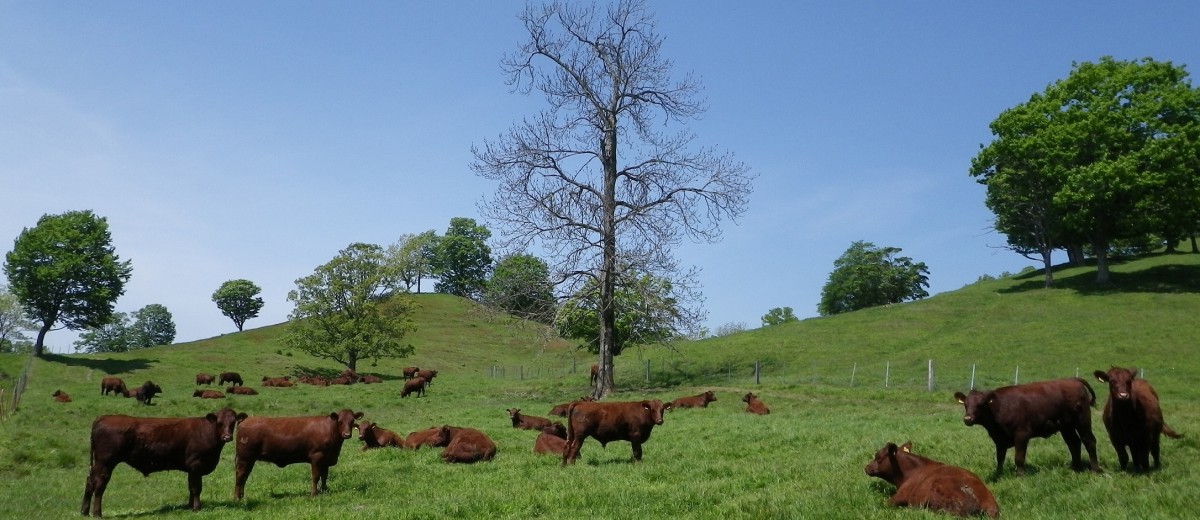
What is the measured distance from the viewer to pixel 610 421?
583 inches

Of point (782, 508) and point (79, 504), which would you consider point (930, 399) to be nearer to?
point (782, 508)

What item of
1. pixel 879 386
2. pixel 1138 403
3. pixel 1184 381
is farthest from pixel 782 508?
pixel 1184 381

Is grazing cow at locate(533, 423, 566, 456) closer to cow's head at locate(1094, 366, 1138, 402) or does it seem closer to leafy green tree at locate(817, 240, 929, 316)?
cow's head at locate(1094, 366, 1138, 402)

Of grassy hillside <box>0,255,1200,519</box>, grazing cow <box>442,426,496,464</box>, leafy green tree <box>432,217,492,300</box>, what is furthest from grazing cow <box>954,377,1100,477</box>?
leafy green tree <box>432,217,492,300</box>

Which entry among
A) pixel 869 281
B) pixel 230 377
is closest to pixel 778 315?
pixel 869 281

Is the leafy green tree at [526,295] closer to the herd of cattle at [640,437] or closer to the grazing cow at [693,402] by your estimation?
the grazing cow at [693,402]

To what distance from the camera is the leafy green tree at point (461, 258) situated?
415 feet

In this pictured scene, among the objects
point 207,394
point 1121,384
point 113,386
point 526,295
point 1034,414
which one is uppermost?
point 526,295

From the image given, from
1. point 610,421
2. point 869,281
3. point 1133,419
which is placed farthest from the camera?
point 869,281

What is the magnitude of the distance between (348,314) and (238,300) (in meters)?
85.5

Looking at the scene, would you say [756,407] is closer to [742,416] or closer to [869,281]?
[742,416]

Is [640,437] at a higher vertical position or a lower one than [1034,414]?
lower

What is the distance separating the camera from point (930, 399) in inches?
1036

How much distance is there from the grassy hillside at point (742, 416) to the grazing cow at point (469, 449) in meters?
0.40
